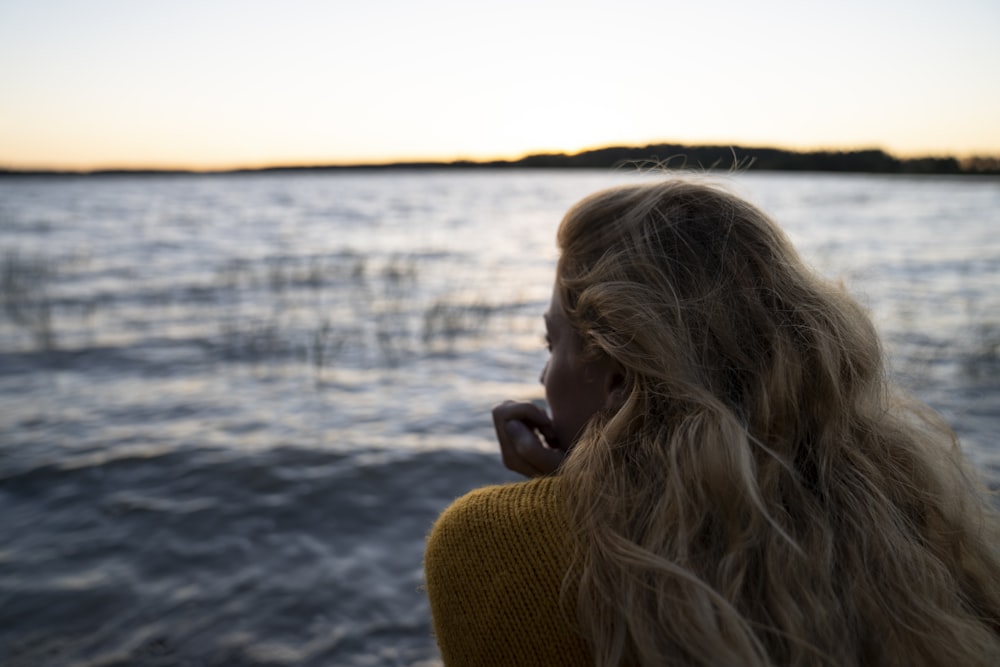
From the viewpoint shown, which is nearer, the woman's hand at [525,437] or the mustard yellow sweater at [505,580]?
the mustard yellow sweater at [505,580]

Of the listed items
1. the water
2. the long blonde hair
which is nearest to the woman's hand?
the long blonde hair

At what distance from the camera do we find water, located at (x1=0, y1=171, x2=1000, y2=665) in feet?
11.3

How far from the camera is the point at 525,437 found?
7.04 feet

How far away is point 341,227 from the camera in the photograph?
23.5m

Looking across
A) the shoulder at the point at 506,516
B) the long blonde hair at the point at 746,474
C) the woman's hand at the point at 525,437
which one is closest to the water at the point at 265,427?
the long blonde hair at the point at 746,474

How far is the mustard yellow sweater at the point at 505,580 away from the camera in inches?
58.2

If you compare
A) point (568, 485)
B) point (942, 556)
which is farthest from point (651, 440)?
point (942, 556)

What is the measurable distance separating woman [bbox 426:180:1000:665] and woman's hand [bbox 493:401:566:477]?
289mm

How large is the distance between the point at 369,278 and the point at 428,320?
183 inches

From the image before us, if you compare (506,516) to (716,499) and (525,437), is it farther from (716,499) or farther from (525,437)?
(525,437)

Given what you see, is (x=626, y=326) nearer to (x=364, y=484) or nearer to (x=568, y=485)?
(x=568, y=485)

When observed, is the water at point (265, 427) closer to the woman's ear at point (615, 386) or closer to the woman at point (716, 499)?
the woman at point (716, 499)

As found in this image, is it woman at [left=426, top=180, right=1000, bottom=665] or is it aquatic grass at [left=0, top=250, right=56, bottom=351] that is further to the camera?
aquatic grass at [left=0, top=250, right=56, bottom=351]

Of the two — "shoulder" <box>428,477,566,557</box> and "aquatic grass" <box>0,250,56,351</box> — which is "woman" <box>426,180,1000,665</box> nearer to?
"shoulder" <box>428,477,566,557</box>
